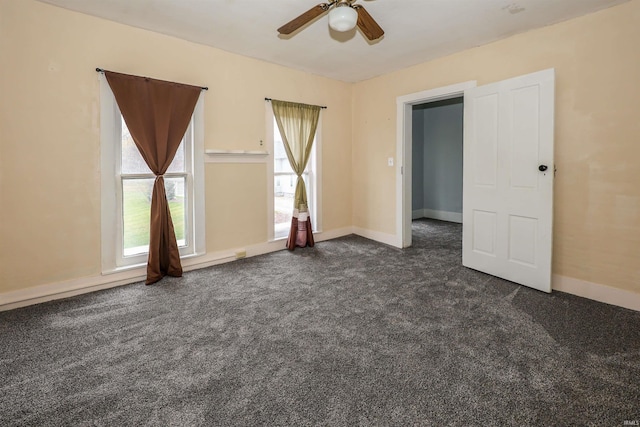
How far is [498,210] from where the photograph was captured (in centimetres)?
340

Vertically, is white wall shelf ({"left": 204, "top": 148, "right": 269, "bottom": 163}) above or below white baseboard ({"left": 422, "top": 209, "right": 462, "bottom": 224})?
above

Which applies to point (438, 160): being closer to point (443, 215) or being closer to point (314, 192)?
point (443, 215)

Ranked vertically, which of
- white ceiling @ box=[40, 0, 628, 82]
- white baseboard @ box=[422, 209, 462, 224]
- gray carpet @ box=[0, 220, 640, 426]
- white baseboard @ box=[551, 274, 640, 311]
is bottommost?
gray carpet @ box=[0, 220, 640, 426]

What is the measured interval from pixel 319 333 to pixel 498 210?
2.32m

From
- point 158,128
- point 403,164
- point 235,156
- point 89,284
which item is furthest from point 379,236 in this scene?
point 89,284

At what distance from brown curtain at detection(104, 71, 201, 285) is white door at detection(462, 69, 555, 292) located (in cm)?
315

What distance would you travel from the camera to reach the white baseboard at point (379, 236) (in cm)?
482

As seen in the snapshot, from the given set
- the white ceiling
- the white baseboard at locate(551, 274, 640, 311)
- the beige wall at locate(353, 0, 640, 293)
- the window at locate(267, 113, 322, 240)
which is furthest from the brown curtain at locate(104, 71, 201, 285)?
the white baseboard at locate(551, 274, 640, 311)

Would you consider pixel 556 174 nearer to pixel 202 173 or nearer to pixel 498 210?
pixel 498 210

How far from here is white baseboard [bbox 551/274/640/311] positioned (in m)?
2.72

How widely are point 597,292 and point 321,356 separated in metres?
2.61

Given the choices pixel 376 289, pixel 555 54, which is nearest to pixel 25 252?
pixel 376 289

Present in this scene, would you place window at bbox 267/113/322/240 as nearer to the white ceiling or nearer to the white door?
the white ceiling

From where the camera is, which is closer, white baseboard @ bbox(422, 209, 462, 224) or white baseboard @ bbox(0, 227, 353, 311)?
white baseboard @ bbox(0, 227, 353, 311)
